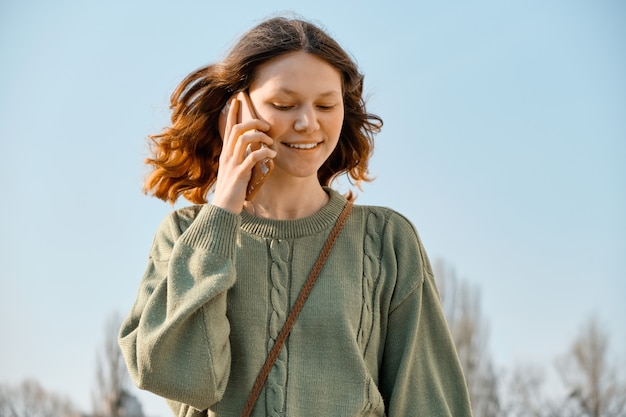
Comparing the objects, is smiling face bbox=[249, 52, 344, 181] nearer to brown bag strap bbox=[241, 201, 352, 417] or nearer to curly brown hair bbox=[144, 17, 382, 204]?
curly brown hair bbox=[144, 17, 382, 204]

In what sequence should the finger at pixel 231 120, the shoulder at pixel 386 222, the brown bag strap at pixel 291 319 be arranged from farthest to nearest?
the shoulder at pixel 386 222 < the finger at pixel 231 120 < the brown bag strap at pixel 291 319

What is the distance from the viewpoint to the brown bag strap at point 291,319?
10.7ft

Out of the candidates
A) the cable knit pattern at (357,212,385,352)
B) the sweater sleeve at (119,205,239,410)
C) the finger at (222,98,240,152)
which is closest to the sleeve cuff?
the sweater sleeve at (119,205,239,410)

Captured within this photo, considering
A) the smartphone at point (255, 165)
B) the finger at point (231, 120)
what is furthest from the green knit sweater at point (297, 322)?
the finger at point (231, 120)

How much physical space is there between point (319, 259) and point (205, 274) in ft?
1.52

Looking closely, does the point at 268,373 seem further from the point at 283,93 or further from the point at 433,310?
the point at 283,93

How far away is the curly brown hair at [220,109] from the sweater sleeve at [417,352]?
0.40m

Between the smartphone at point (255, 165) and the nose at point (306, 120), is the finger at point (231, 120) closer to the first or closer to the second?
the smartphone at point (255, 165)

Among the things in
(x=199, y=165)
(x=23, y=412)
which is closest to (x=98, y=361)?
(x=23, y=412)

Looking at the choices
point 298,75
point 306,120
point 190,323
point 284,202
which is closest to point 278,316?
point 190,323

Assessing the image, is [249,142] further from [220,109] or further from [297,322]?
[297,322]

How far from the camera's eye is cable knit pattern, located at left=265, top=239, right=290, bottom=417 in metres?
3.27

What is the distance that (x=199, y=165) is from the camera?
3.76 m

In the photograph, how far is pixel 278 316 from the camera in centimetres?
337
